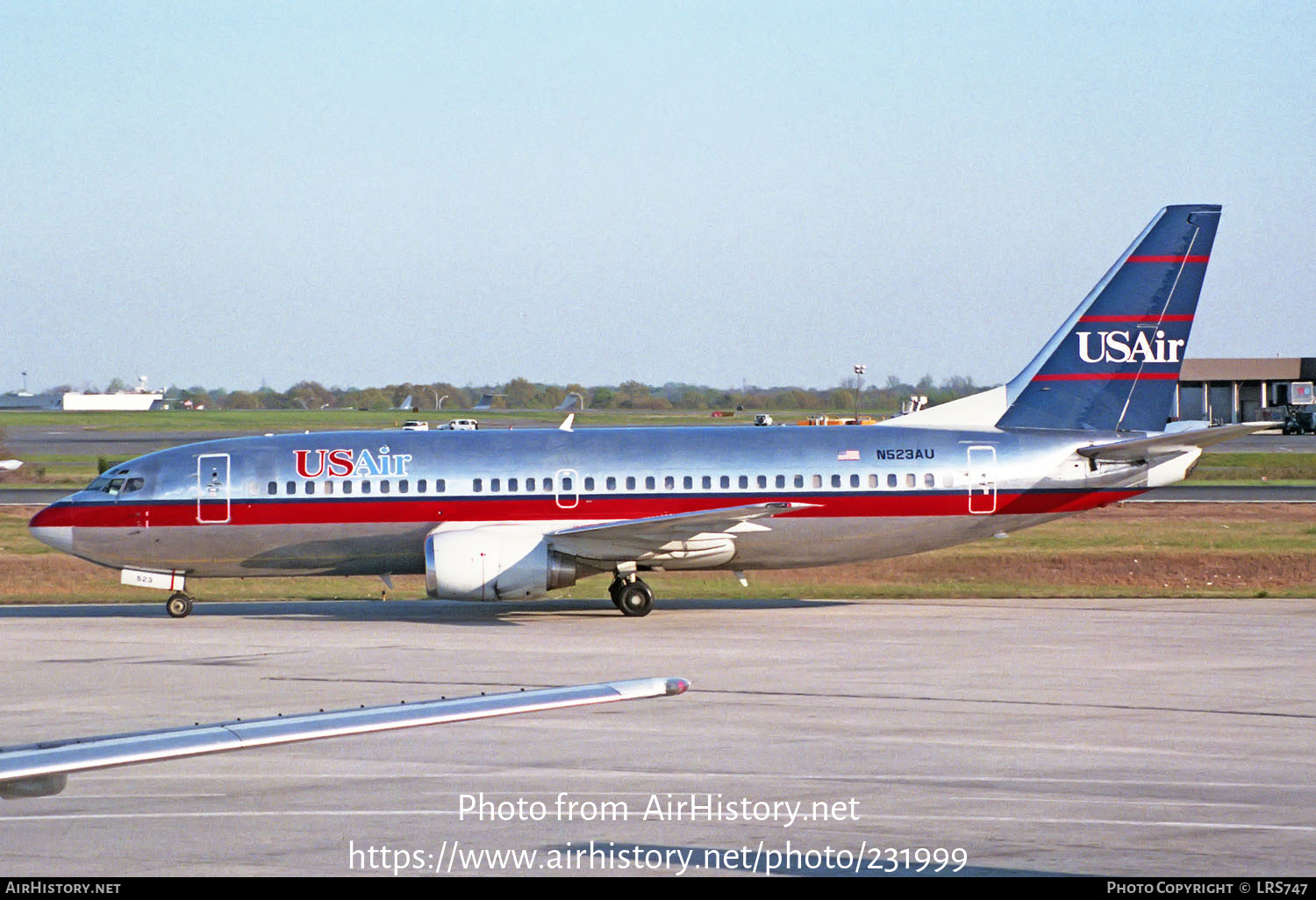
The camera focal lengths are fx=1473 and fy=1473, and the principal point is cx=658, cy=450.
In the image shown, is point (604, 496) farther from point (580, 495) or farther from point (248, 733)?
point (248, 733)

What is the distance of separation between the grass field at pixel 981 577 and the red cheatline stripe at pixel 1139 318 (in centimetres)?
576

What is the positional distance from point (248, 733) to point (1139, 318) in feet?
83.6

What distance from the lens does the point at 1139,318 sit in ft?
96.7

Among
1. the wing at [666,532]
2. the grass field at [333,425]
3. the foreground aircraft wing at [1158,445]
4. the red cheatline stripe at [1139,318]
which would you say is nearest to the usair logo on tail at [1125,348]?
the red cheatline stripe at [1139,318]

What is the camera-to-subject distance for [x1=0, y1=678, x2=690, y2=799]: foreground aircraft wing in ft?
21.5

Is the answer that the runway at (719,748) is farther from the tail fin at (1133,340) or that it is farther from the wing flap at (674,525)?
the tail fin at (1133,340)

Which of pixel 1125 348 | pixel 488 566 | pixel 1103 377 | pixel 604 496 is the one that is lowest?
pixel 488 566

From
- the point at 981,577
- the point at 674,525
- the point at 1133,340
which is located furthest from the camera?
the point at 981,577

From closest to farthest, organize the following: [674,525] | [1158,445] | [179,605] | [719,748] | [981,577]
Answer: [719,748] < [674,525] < [1158,445] < [179,605] < [981,577]

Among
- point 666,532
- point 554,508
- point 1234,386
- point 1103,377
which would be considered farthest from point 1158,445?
point 1234,386

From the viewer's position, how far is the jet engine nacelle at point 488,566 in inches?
1057

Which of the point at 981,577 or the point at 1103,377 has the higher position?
the point at 1103,377

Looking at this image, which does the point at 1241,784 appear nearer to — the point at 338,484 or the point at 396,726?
the point at 396,726

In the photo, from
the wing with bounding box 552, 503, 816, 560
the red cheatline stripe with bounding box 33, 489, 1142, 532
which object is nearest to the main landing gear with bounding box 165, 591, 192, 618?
the red cheatline stripe with bounding box 33, 489, 1142, 532
